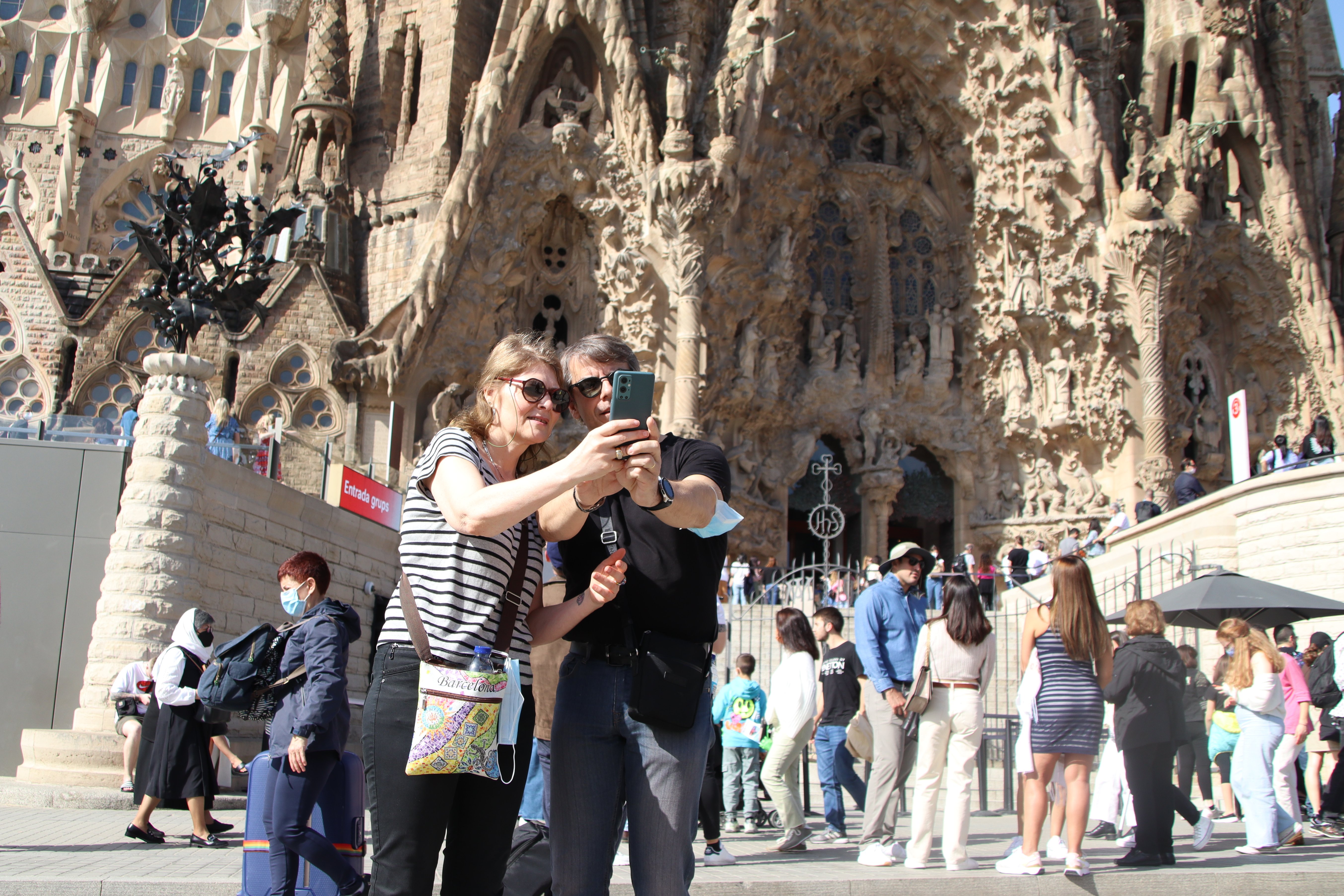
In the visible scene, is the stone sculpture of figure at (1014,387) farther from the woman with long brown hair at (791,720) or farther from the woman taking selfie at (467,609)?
the woman taking selfie at (467,609)

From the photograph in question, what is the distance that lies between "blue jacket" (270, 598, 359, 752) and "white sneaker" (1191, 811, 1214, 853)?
4600 millimetres

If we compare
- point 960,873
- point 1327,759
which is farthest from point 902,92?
point 960,873

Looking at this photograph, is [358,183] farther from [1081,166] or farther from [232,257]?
[1081,166]

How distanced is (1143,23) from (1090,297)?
712 centimetres

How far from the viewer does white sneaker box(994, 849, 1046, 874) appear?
4.77 metres

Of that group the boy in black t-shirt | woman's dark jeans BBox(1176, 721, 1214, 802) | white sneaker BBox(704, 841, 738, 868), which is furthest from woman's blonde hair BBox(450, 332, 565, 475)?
woman's dark jeans BBox(1176, 721, 1214, 802)

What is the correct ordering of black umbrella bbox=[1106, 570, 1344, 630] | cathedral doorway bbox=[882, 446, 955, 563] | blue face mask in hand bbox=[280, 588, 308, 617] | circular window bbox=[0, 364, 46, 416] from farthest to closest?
cathedral doorway bbox=[882, 446, 955, 563], circular window bbox=[0, 364, 46, 416], black umbrella bbox=[1106, 570, 1344, 630], blue face mask in hand bbox=[280, 588, 308, 617]

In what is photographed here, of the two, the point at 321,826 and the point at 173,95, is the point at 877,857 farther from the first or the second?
the point at 173,95

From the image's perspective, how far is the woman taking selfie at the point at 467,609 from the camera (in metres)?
2.39

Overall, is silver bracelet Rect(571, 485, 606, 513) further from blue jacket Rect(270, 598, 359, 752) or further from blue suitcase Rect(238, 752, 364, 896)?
blue suitcase Rect(238, 752, 364, 896)

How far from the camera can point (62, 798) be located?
7230mm

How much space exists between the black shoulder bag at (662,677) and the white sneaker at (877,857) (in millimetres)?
3000

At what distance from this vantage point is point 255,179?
23.8m

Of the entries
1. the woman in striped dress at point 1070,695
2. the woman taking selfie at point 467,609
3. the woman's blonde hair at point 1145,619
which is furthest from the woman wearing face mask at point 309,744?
the woman's blonde hair at point 1145,619
